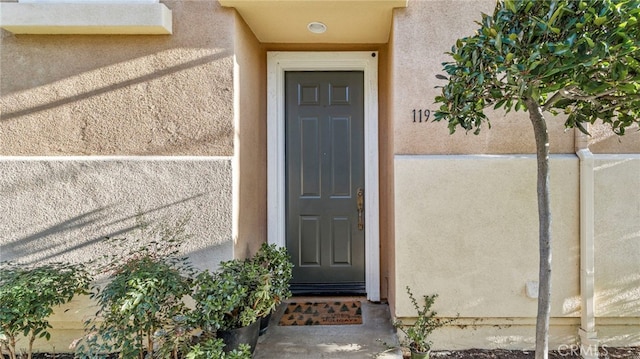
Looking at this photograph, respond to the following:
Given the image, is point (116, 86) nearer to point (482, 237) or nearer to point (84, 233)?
point (84, 233)

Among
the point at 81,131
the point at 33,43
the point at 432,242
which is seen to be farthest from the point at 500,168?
the point at 33,43

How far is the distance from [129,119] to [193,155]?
2.06 feet

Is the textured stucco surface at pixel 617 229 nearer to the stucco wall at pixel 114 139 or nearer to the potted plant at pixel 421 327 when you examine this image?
the potted plant at pixel 421 327

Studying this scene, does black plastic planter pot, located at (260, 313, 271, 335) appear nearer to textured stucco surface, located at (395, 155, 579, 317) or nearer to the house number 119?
textured stucco surface, located at (395, 155, 579, 317)

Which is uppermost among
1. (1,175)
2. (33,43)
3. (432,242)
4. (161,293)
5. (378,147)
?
(33,43)

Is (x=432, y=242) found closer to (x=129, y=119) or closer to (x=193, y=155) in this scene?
(x=193, y=155)

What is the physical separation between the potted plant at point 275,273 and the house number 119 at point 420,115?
1754 mm

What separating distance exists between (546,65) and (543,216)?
36.8 inches

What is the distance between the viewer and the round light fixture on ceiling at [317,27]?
320cm

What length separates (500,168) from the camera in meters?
2.85

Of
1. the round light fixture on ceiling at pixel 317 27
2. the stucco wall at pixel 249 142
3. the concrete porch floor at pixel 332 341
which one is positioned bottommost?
the concrete porch floor at pixel 332 341

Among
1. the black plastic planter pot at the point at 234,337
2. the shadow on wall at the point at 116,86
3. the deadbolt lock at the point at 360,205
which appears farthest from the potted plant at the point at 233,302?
the shadow on wall at the point at 116,86

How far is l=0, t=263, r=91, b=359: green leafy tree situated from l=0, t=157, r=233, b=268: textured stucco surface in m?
0.27

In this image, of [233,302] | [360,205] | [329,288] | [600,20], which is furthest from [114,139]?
[600,20]
